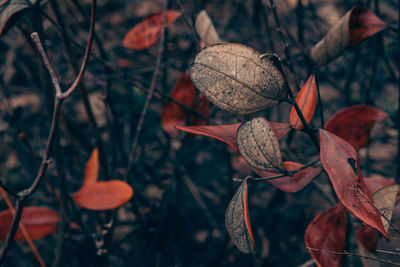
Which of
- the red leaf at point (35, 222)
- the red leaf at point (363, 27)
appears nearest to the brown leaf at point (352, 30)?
the red leaf at point (363, 27)

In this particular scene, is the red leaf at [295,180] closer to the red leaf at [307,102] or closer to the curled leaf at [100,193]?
the red leaf at [307,102]

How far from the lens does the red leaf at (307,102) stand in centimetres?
41

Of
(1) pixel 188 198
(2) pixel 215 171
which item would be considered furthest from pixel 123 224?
(2) pixel 215 171

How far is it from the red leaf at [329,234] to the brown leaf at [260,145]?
0.16m

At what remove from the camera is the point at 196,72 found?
1.24ft

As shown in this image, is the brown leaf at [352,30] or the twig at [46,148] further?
the brown leaf at [352,30]

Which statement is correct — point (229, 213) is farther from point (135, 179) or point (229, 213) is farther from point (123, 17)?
point (123, 17)

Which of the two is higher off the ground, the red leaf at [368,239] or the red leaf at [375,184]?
the red leaf at [375,184]

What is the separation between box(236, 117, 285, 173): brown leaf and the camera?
37 cm

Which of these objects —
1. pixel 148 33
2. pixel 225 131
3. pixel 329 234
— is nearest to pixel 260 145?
pixel 225 131

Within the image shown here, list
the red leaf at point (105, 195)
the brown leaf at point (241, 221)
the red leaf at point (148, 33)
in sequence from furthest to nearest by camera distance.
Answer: the red leaf at point (148, 33) < the red leaf at point (105, 195) < the brown leaf at point (241, 221)

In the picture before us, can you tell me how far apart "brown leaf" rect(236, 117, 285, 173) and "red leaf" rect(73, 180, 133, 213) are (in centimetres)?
29

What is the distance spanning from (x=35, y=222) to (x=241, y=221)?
49cm

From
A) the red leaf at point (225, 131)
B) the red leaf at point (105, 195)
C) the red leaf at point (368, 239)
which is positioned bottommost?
the red leaf at point (368, 239)
